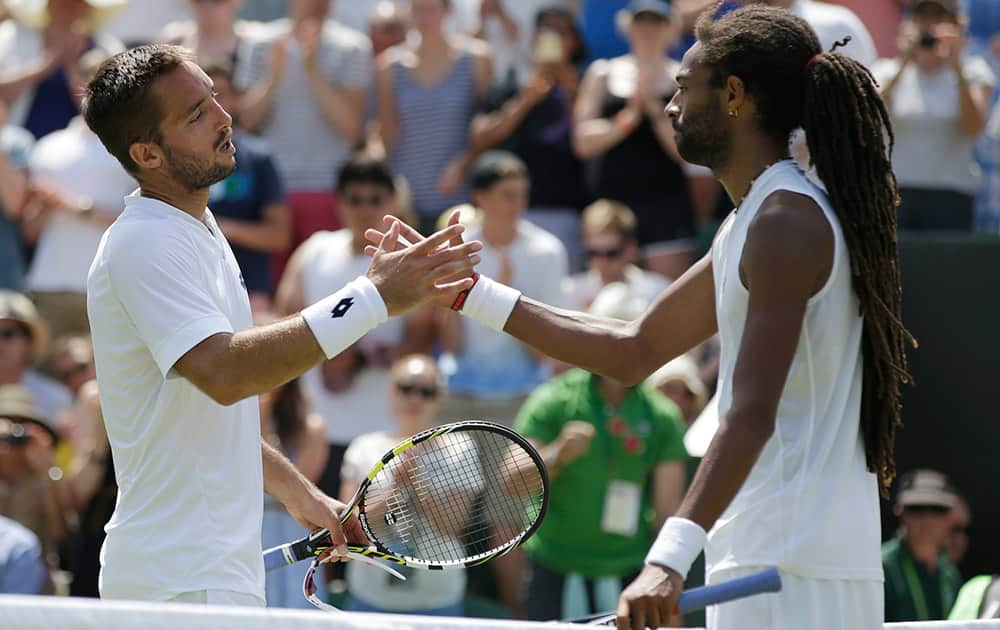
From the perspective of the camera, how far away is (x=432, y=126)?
373 inches

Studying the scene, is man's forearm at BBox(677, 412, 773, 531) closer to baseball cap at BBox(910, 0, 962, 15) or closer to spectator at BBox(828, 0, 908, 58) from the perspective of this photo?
baseball cap at BBox(910, 0, 962, 15)

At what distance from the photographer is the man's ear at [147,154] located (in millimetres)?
3854

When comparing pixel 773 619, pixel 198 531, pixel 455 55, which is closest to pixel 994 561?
pixel 455 55

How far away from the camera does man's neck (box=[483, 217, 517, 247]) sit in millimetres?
8461

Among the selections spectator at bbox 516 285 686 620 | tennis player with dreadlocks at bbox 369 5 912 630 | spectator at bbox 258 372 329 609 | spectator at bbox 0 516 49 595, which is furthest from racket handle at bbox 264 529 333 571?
spectator at bbox 516 285 686 620

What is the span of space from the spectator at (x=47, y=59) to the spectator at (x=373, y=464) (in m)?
3.10

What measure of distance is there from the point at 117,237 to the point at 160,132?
306 millimetres

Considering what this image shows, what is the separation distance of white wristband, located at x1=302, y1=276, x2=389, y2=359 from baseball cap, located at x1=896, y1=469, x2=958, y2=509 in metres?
4.35

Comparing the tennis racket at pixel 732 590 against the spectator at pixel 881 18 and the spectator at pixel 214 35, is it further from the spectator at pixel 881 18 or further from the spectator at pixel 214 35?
the spectator at pixel 881 18

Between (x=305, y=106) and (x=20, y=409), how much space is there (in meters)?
2.77

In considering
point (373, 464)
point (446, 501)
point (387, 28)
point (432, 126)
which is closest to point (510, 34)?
point (387, 28)

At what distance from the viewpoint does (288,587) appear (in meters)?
7.01

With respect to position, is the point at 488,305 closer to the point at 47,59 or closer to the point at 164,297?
the point at 164,297

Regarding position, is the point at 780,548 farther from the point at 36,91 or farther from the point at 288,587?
the point at 36,91
